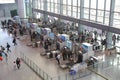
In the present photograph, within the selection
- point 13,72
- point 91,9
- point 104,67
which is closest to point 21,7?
point 91,9

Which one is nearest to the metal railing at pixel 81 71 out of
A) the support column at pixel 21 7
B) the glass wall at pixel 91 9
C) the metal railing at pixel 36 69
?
the metal railing at pixel 36 69

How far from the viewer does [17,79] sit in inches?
666

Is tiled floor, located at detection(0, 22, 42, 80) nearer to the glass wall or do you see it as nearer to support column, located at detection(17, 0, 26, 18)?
the glass wall

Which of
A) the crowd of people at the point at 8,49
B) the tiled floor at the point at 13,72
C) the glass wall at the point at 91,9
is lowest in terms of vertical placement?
the tiled floor at the point at 13,72

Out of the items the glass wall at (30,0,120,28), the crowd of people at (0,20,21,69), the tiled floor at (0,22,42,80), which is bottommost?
the tiled floor at (0,22,42,80)

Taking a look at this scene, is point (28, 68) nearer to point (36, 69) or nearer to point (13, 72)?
point (36, 69)

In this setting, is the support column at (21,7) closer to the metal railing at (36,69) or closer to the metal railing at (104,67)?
the metal railing at (36,69)

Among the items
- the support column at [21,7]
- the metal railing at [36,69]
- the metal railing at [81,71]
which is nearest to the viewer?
the metal railing at [81,71]

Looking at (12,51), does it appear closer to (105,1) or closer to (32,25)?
(32,25)

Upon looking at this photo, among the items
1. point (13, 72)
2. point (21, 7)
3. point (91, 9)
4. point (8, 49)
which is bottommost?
point (13, 72)

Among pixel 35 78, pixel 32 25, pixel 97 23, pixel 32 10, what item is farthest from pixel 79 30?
pixel 32 10

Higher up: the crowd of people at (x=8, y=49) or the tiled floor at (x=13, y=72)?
the crowd of people at (x=8, y=49)

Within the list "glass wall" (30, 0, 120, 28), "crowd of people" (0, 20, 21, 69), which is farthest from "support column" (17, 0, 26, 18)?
"glass wall" (30, 0, 120, 28)

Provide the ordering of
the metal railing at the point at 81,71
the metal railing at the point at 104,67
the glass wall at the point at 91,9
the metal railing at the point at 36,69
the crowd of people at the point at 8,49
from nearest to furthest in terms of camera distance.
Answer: the metal railing at the point at 81,71
the metal railing at the point at 36,69
the metal railing at the point at 104,67
the crowd of people at the point at 8,49
the glass wall at the point at 91,9
